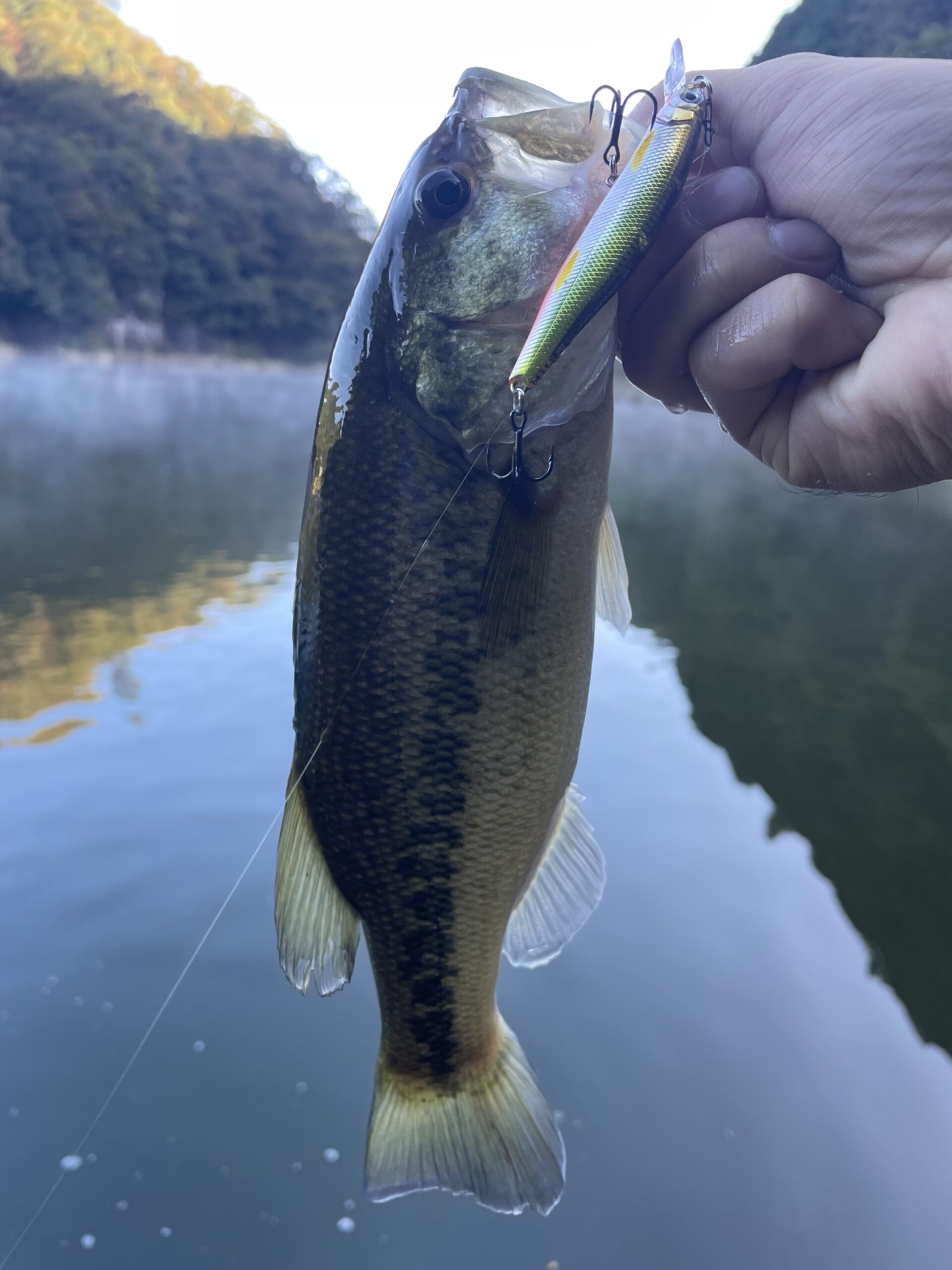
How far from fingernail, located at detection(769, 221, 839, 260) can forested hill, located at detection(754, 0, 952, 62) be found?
16174mm

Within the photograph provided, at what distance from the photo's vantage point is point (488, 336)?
1.43m

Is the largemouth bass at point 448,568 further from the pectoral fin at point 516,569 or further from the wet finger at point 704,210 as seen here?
the wet finger at point 704,210

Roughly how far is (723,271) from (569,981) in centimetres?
292

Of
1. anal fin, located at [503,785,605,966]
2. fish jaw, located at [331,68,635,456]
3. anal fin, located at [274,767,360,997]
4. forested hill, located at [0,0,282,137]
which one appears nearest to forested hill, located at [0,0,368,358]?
forested hill, located at [0,0,282,137]

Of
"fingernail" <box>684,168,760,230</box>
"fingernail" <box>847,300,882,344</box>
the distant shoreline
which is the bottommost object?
the distant shoreline

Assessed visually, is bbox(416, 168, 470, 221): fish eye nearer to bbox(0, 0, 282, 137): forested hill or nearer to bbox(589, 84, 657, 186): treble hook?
bbox(589, 84, 657, 186): treble hook

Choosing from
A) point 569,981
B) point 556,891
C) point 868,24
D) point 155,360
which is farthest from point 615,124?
point 155,360

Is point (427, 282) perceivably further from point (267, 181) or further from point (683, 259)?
point (267, 181)

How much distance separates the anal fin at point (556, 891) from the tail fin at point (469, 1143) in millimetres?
278

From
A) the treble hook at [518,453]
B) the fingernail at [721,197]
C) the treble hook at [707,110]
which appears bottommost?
the treble hook at [518,453]

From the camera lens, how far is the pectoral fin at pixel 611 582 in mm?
1599

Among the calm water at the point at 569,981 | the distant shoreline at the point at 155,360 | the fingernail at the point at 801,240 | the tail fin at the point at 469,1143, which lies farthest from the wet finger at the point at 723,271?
the distant shoreline at the point at 155,360

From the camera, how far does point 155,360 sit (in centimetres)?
4781

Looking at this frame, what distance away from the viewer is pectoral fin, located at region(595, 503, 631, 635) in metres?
1.60
